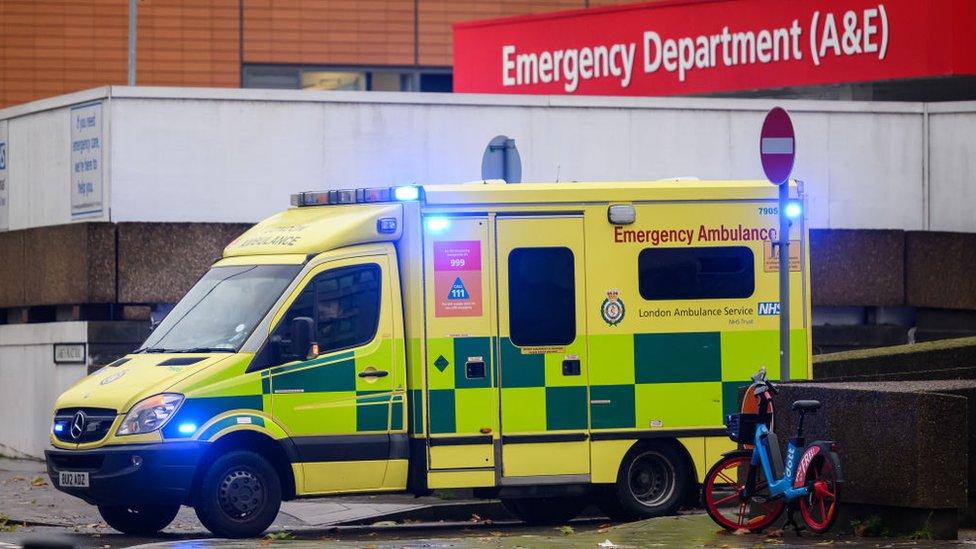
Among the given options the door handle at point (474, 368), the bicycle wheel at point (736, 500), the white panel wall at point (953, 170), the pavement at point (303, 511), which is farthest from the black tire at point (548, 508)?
the white panel wall at point (953, 170)

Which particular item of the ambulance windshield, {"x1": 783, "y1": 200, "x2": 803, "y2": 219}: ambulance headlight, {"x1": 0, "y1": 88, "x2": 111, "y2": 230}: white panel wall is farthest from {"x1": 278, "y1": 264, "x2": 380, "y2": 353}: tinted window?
{"x1": 0, "y1": 88, "x2": 111, "y2": 230}: white panel wall

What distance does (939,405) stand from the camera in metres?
10.8

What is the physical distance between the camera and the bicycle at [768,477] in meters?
11.1

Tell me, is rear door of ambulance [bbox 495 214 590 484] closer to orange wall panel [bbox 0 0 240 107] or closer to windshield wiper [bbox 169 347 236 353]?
windshield wiper [bbox 169 347 236 353]

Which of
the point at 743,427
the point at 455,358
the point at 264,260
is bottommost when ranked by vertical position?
the point at 743,427

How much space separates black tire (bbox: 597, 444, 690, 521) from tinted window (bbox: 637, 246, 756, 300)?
1.21 metres

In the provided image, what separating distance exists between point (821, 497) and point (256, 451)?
416 centimetres

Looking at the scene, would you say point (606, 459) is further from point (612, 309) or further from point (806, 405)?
point (806, 405)

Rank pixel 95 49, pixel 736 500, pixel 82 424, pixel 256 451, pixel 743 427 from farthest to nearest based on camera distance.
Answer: pixel 95 49 → pixel 256 451 → pixel 82 424 → pixel 736 500 → pixel 743 427

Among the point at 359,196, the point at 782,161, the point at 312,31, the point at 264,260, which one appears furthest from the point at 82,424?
the point at 312,31

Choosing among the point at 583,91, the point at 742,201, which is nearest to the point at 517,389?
the point at 742,201

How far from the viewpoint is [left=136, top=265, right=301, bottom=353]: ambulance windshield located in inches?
519

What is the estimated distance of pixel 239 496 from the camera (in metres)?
12.9

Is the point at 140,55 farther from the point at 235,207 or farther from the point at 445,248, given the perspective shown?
the point at 445,248
